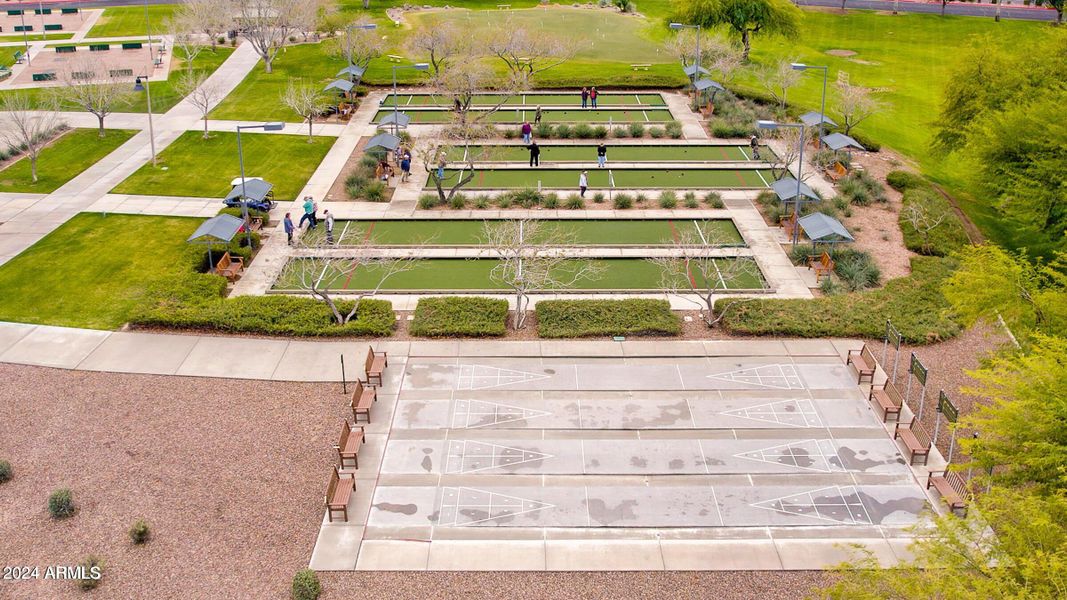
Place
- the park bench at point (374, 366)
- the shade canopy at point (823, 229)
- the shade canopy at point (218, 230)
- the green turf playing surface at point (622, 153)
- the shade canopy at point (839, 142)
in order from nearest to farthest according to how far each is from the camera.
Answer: the park bench at point (374, 366) → the shade canopy at point (218, 230) → the shade canopy at point (823, 229) → the shade canopy at point (839, 142) → the green turf playing surface at point (622, 153)

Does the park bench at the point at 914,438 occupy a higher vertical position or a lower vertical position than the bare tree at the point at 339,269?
lower

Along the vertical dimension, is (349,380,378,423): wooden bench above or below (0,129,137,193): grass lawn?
below

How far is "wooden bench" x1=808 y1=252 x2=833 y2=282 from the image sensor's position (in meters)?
32.6

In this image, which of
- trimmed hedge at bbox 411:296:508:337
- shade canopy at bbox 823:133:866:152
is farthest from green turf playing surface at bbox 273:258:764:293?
shade canopy at bbox 823:133:866:152

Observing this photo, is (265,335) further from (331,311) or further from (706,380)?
(706,380)

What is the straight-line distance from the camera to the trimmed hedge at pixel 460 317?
2806 cm

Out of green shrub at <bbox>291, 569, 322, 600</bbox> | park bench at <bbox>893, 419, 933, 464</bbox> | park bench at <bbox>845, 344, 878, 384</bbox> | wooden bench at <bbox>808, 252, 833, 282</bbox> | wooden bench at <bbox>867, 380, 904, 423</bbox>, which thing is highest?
wooden bench at <bbox>808, 252, 833, 282</bbox>

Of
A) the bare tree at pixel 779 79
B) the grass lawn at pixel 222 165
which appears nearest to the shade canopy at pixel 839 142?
the bare tree at pixel 779 79

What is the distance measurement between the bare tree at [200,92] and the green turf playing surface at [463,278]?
19704 mm

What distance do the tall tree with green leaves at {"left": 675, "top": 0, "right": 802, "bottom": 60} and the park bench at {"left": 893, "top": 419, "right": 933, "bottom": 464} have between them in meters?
46.0

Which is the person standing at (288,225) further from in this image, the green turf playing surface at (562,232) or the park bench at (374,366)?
the park bench at (374,366)

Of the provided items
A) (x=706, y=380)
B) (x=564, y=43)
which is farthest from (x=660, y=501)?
(x=564, y=43)

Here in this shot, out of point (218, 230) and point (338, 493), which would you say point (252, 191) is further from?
point (338, 493)

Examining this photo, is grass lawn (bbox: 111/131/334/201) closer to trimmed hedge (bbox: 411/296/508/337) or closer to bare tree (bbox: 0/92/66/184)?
bare tree (bbox: 0/92/66/184)
